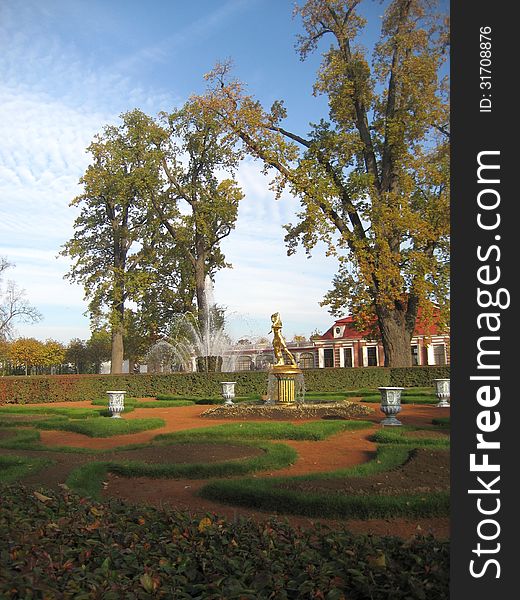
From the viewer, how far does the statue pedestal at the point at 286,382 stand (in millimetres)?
14711

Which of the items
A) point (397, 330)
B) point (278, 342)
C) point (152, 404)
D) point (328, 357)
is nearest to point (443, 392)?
point (278, 342)

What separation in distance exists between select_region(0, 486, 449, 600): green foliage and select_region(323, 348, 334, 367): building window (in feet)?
148

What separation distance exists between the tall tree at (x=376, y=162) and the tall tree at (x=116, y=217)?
8.46m

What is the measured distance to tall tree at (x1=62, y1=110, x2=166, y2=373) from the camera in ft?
90.7

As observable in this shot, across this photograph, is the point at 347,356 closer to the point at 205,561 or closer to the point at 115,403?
the point at 115,403

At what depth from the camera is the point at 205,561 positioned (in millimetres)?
A: 2863

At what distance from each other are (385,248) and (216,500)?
14.4 m

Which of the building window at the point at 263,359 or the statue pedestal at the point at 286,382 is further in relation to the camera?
the building window at the point at 263,359

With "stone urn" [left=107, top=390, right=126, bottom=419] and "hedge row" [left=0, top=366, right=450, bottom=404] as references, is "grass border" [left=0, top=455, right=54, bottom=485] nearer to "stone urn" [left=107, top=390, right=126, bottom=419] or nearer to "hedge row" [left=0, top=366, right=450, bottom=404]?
"stone urn" [left=107, top=390, right=126, bottom=419]

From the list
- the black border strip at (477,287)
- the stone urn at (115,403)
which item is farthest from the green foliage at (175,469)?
the stone urn at (115,403)

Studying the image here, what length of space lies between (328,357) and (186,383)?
26892mm

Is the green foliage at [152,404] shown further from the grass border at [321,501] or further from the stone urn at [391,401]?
the grass border at [321,501]

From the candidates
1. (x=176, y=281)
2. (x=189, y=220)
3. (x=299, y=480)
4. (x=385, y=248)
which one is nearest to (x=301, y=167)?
(x=385, y=248)

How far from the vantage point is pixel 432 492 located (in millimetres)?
5562
